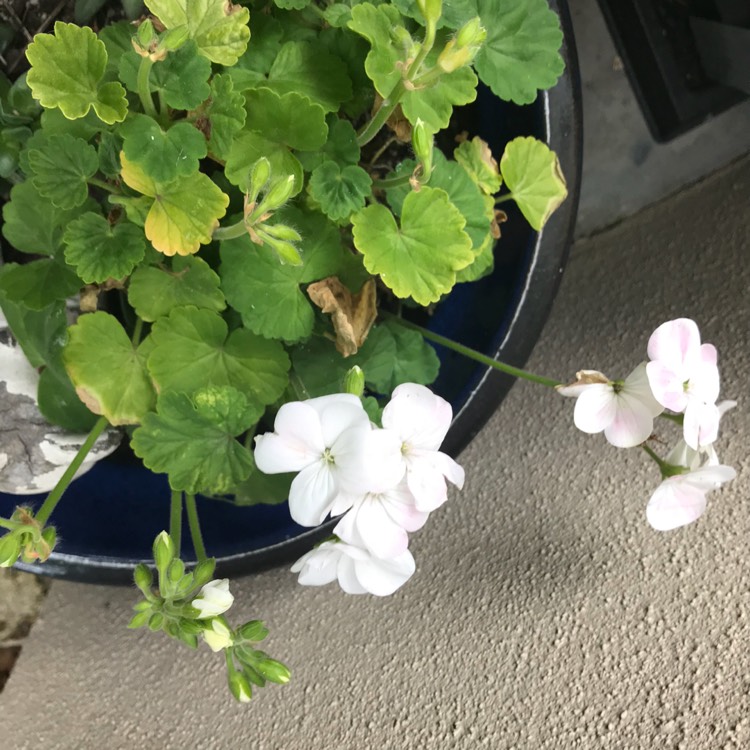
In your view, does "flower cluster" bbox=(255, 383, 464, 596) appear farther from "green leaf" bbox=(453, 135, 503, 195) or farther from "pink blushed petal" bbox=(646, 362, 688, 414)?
"green leaf" bbox=(453, 135, 503, 195)

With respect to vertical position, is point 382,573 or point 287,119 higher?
point 287,119

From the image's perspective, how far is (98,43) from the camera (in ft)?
1.94

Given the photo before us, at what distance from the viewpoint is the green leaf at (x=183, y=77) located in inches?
23.2

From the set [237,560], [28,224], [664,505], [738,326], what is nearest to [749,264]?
[738,326]

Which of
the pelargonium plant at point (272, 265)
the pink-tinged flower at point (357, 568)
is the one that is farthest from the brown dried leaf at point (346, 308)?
the pink-tinged flower at point (357, 568)

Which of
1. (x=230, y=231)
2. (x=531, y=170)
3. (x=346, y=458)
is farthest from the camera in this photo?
(x=531, y=170)

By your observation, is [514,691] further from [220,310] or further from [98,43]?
[98,43]

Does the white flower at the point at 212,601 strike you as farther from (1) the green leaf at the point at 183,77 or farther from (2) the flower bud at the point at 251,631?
(1) the green leaf at the point at 183,77

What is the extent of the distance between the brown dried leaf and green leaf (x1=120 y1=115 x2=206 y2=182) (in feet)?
0.54

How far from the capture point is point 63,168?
2.12 ft

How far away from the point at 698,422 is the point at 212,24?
48 centimetres

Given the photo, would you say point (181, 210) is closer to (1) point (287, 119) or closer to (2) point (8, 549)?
(1) point (287, 119)

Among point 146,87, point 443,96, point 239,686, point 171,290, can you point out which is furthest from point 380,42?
point 239,686

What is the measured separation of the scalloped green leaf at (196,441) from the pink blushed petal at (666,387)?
34cm
